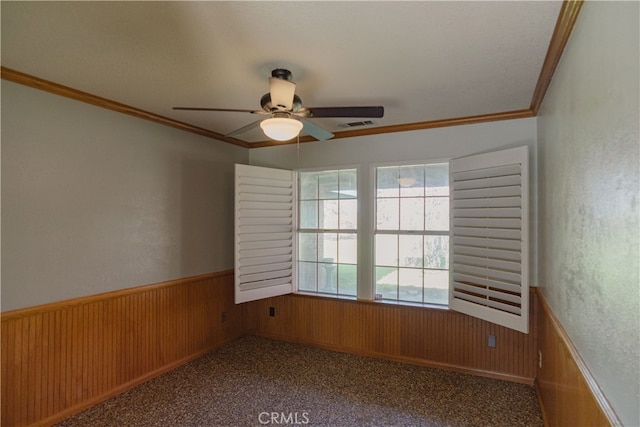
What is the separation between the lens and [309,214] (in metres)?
4.09

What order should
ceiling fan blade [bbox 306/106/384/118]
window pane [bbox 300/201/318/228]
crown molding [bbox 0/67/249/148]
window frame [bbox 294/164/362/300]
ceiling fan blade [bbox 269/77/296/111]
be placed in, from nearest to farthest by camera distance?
ceiling fan blade [bbox 269/77/296/111] → ceiling fan blade [bbox 306/106/384/118] → crown molding [bbox 0/67/249/148] → window frame [bbox 294/164/362/300] → window pane [bbox 300/201/318/228]

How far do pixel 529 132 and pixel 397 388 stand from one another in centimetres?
260

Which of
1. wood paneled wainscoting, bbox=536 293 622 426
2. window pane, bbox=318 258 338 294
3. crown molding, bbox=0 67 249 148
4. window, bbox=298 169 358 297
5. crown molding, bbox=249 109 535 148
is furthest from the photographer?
window pane, bbox=318 258 338 294

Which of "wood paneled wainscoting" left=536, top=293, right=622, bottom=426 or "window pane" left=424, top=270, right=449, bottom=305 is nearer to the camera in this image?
"wood paneled wainscoting" left=536, top=293, right=622, bottom=426

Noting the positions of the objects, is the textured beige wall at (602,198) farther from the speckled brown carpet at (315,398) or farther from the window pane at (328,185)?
the window pane at (328,185)

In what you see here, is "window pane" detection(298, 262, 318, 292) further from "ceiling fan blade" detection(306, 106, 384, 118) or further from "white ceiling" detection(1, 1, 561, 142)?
"ceiling fan blade" detection(306, 106, 384, 118)

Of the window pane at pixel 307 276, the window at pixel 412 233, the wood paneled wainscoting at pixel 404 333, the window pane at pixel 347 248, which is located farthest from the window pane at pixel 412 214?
the window pane at pixel 307 276

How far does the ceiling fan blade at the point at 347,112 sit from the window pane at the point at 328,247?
1960mm

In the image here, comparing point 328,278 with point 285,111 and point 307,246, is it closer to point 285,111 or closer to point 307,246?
point 307,246

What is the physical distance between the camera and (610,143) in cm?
113

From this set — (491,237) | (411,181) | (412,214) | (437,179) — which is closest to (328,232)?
(412,214)

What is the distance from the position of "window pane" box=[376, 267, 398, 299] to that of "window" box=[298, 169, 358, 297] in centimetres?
28

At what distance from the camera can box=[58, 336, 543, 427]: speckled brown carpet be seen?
2.48 m

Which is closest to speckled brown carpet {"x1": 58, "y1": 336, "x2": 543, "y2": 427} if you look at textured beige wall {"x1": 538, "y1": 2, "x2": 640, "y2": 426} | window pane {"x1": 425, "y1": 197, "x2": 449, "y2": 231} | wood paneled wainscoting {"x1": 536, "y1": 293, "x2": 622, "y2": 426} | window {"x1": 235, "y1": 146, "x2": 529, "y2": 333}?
wood paneled wainscoting {"x1": 536, "y1": 293, "x2": 622, "y2": 426}
